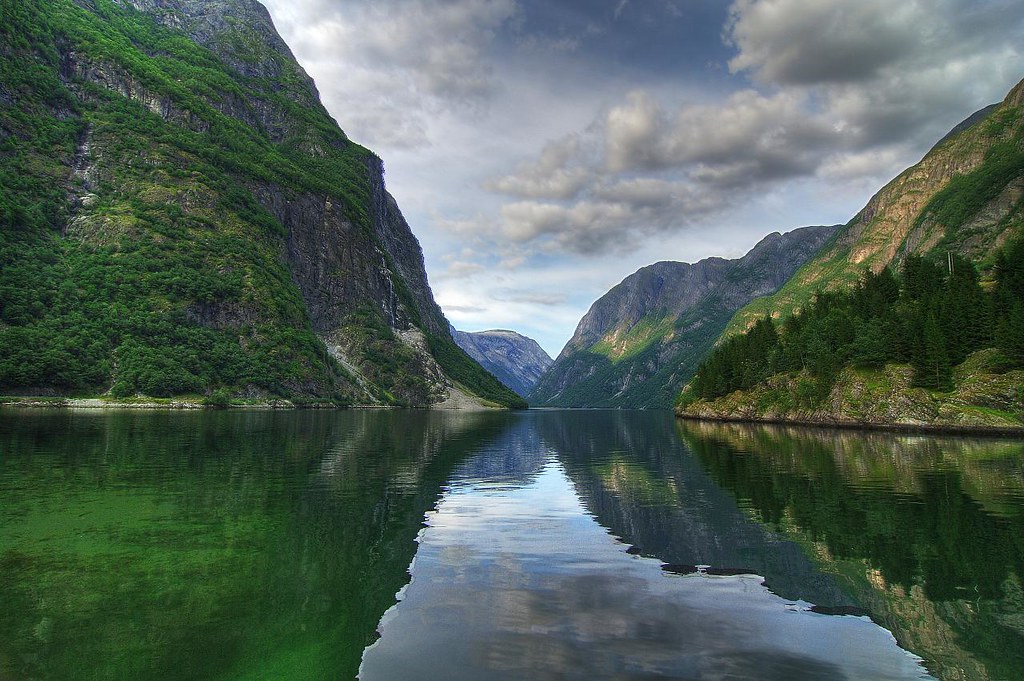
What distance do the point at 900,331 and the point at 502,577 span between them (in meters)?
103

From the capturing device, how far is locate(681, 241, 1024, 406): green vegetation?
86.9 metres

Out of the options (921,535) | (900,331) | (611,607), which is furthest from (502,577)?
(900,331)

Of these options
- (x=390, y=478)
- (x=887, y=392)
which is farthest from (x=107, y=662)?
(x=887, y=392)

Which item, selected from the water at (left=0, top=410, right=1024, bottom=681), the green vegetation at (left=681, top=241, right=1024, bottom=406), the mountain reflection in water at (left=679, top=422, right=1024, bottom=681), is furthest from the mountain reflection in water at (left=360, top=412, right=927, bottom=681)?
the green vegetation at (left=681, top=241, right=1024, bottom=406)

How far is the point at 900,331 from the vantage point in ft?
315

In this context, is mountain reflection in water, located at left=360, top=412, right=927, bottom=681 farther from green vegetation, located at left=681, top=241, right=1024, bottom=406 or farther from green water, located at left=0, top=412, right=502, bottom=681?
green vegetation, located at left=681, top=241, right=1024, bottom=406

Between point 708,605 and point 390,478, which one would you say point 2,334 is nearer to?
point 390,478

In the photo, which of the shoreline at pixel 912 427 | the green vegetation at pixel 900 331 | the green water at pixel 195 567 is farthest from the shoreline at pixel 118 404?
the shoreline at pixel 912 427

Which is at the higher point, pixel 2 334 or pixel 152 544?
pixel 2 334

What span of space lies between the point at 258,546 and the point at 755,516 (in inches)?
829

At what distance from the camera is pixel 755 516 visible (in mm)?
25969

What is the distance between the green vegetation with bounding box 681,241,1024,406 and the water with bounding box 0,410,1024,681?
63.9m

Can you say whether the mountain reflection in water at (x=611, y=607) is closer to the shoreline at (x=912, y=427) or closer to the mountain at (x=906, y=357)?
the shoreline at (x=912, y=427)

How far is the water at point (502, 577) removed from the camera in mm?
11242
